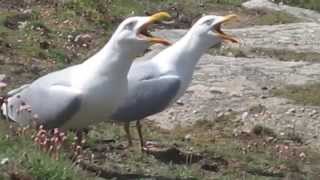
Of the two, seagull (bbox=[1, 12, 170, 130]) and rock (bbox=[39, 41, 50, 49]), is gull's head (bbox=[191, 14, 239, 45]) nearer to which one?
seagull (bbox=[1, 12, 170, 130])

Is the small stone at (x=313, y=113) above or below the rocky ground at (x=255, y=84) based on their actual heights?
below

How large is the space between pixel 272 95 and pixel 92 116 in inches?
203

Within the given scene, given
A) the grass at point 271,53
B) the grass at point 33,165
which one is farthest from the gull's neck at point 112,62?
the grass at point 271,53

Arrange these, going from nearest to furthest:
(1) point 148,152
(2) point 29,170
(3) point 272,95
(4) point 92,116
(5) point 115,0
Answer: (2) point 29,170
(4) point 92,116
(1) point 148,152
(3) point 272,95
(5) point 115,0

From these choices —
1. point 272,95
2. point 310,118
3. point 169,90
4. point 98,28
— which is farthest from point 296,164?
point 98,28

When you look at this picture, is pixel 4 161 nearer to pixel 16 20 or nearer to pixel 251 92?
pixel 251 92

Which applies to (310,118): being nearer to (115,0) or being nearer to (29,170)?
(29,170)

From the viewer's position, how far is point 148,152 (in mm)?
9695

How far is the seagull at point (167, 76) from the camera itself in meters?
9.89

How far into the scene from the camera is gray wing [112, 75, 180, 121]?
987 centimetres

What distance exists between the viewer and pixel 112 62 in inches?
320

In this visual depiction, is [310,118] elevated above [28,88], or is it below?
below

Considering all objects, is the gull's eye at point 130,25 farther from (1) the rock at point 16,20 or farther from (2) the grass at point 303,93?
(1) the rock at point 16,20

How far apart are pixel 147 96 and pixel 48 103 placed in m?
Answer: 1.68
